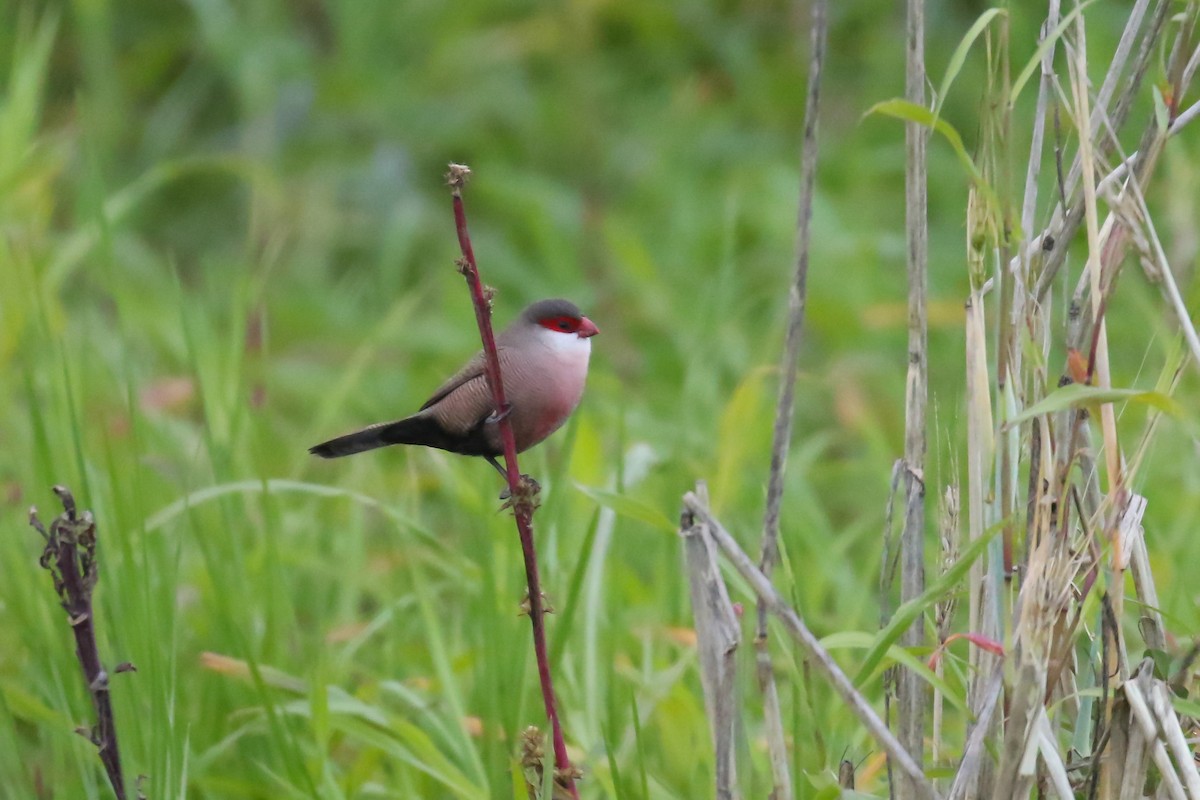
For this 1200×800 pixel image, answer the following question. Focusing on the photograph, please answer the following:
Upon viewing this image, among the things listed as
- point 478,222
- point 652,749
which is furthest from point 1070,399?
point 478,222

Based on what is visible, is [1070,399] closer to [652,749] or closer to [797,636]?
[797,636]

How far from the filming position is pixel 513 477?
1.50m

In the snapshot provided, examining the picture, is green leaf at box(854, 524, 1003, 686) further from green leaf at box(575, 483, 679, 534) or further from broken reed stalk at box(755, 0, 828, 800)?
green leaf at box(575, 483, 679, 534)

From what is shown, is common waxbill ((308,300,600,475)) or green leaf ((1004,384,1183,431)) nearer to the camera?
green leaf ((1004,384,1183,431))

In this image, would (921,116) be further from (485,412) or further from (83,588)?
(83,588)

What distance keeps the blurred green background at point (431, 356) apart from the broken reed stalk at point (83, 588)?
119 millimetres

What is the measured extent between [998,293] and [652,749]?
124cm

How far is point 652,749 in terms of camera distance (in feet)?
8.05

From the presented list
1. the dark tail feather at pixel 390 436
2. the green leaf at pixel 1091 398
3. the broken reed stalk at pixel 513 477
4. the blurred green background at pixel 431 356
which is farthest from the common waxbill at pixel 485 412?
the green leaf at pixel 1091 398

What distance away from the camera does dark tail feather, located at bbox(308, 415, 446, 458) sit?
1.83 m

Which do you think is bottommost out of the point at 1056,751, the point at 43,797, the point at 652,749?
the point at 652,749

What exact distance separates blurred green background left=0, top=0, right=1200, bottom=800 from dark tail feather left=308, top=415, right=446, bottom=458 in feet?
0.73

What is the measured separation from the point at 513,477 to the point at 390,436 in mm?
414

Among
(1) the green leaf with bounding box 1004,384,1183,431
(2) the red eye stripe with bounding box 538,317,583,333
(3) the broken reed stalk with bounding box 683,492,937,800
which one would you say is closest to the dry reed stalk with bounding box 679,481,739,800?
(3) the broken reed stalk with bounding box 683,492,937,800
